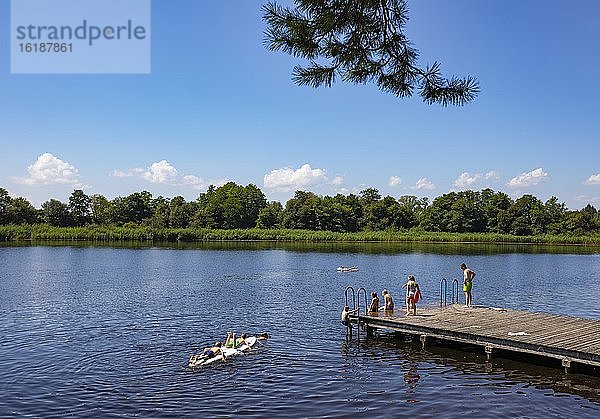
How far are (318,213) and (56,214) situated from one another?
175ft

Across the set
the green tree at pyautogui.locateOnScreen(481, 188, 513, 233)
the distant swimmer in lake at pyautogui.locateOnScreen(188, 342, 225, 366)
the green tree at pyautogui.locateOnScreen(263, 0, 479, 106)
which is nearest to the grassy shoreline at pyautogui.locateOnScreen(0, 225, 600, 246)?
the green tree at pyautogui.locateOnScreen(481, 188, 513, 233)

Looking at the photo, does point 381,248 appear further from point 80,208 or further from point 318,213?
point 80,208

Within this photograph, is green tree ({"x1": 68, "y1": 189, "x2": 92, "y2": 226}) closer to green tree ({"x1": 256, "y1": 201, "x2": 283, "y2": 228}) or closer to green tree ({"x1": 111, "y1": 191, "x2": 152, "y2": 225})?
green tree ({"x1": 111, "y1": 191, "x2": 152, "y2": 225})

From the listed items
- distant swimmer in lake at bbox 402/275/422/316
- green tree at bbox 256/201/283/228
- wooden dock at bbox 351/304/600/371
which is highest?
green tree at bbox 256/201/283/228

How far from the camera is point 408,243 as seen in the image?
351ft

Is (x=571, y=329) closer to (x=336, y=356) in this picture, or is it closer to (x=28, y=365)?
(x=336, y=356)

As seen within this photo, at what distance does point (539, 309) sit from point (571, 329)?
440 inches

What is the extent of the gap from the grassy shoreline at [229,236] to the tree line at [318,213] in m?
8.27

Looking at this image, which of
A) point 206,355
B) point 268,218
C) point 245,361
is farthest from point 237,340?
point 268,218

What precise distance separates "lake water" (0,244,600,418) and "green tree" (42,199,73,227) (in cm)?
8864

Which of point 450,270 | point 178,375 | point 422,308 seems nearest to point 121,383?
point 178,375

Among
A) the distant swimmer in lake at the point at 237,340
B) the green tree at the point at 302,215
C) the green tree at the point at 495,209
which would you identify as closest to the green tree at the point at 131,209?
the green tree at the point at 302,215

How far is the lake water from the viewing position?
52.5ft

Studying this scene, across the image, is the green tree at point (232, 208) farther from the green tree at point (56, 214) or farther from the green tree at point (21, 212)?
the green tree at point (21, 212)
